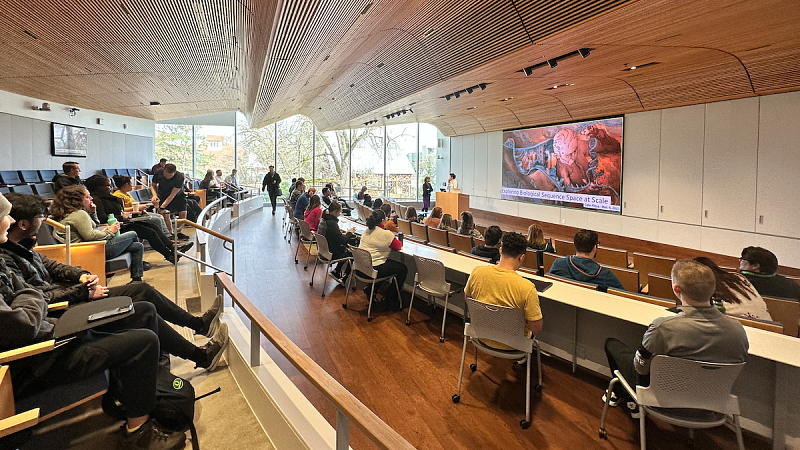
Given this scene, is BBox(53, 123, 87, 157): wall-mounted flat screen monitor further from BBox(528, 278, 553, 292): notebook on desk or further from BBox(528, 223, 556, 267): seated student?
BBox(528, 278, 553, 292): notebook on desk

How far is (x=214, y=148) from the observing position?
18.8 m

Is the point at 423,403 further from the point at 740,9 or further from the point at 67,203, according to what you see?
the point at 740,9

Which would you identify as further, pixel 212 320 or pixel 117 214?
pixel 117 214

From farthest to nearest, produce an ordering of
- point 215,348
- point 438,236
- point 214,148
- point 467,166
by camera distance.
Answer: point 214,148, point 467,166, point 438,236, point 215,348

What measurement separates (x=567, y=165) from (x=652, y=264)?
7757 mm

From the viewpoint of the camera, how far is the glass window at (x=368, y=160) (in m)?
19.7

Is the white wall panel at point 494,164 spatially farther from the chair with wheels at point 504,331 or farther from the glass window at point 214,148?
the chair with wheels at point 504,331

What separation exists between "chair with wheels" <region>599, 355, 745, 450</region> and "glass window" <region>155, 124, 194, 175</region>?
19.8 m

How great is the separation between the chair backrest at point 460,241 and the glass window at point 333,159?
1424 cm

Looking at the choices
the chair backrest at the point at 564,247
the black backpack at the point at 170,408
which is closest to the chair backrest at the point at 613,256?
the chair backrest at the point at 564,247

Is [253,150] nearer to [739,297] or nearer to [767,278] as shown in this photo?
[767,278]

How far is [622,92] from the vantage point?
9.14m

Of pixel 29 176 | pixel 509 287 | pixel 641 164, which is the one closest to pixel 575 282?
pixel 509 287

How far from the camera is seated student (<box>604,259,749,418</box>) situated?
222cm
